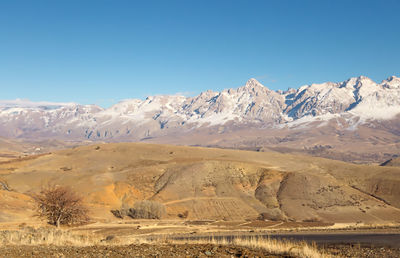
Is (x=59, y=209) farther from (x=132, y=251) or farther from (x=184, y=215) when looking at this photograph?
(x=184, y=215)

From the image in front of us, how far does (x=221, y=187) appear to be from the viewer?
286ft

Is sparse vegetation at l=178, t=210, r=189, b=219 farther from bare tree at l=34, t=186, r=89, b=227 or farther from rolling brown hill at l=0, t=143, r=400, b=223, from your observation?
bare tree at l=34, t=186, r=89, b=227

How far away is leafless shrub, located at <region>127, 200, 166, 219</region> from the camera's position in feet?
226

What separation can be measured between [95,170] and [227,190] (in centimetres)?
3933

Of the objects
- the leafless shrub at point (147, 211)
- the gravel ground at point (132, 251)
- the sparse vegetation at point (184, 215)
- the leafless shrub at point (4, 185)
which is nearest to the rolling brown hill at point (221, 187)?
the leafless shrub at point (4, 185)

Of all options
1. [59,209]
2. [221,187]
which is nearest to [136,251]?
[59,209]

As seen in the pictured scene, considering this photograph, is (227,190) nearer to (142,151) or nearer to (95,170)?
A: (95,170)

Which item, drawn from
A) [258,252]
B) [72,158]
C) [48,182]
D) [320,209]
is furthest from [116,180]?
[258,252]

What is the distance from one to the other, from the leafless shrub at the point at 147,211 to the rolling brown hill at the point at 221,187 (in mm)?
2661

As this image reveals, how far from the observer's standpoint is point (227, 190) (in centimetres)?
8600

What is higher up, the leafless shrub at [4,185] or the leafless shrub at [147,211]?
the leafless shrub at [4,185]

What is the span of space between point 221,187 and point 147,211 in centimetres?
2325

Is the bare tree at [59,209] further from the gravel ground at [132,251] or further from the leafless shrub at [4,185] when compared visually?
the leafless shrub at [4,185]

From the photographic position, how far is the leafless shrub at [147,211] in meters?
68.8
